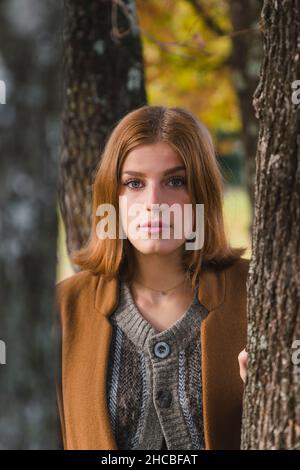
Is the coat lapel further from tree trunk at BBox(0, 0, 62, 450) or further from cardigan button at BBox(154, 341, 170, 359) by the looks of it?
tree trunk at BBox(0, 0, 62, 450)

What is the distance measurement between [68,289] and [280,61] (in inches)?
48.6

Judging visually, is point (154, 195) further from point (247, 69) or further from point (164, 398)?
point (247, 69)

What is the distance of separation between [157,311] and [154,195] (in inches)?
17.0

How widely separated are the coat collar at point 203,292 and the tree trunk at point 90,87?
3.12 feet

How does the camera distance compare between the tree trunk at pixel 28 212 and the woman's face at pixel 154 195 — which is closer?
the tree trunk at pixel 28 212

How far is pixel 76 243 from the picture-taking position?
3.86 meters

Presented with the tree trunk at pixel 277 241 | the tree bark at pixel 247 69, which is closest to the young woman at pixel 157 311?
the tree trunk at pixel 277 241

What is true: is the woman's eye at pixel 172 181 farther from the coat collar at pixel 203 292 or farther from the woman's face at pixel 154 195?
the coat collar at pixel 203 292

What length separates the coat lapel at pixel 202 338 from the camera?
2.62 m

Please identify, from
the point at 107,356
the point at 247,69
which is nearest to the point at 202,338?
the point at 107,356

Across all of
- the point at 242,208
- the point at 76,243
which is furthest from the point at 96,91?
the point at 242,208

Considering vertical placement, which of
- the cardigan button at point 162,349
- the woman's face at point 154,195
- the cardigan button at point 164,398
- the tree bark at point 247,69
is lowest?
the cardigan button at point 164,398

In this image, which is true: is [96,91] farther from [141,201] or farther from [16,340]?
[16,340]

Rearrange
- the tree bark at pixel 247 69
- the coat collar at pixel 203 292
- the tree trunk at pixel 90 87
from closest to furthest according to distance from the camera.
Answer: the coat collar at pixel 203 292, the tree trunk at pixel 90 87, the tree bark at pixel 247 69
